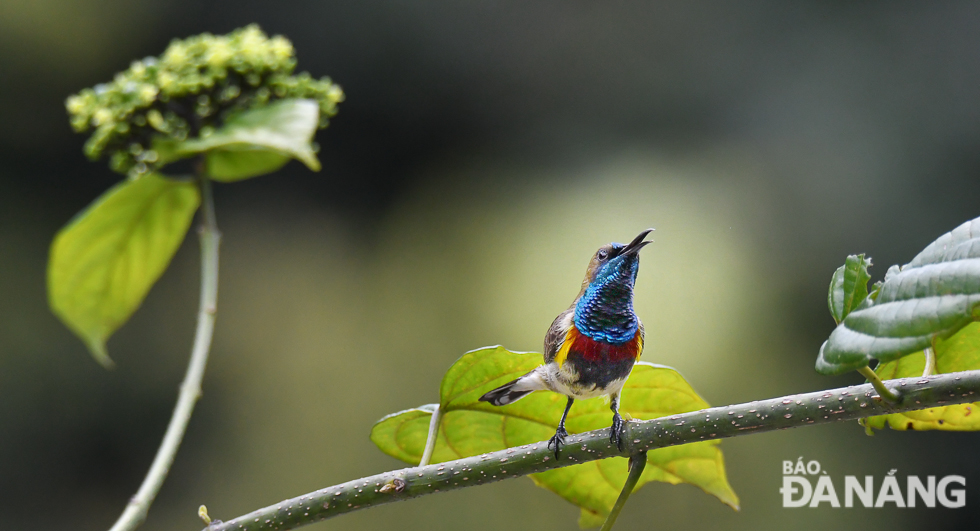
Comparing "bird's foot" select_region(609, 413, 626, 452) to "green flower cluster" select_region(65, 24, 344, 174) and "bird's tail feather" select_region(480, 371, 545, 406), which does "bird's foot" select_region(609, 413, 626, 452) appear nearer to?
"bird's tail feather" select_region(480, 371, 545, 406)

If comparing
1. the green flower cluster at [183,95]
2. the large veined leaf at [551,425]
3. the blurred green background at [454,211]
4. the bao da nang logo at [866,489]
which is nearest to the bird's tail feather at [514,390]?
the large veined leaf at [551,425]

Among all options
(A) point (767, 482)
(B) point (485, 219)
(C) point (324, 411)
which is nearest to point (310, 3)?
(B) point (485, 219)

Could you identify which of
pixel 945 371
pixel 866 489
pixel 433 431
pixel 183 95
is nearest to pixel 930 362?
pixel 945 371

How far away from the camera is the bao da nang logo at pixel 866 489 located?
3.19 feet

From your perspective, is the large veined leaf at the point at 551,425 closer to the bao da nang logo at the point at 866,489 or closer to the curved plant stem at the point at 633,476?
the curved plant stem at the point at 633,476

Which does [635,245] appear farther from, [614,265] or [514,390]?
[514,390]

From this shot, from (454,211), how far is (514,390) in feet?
3.80

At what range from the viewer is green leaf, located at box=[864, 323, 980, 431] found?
1.22 feet

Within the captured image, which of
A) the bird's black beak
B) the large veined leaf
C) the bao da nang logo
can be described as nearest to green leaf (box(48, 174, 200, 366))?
the large veined leaf

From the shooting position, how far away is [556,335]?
401 mm

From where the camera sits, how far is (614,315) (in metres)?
0.38

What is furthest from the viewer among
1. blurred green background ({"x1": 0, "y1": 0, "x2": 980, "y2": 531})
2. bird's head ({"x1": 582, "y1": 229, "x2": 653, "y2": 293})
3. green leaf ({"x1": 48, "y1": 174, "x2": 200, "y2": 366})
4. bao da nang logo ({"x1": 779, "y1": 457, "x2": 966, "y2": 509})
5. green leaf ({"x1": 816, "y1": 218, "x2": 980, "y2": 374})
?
blurred green background ({"x1": 0, "y1": 0, "x2": 980, "y2": 531})

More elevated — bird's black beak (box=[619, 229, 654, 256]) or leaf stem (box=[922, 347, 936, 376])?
leaf stem (box=[922, 347, 936, 376])

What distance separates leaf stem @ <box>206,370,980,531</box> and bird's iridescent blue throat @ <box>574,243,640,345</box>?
0.06m
